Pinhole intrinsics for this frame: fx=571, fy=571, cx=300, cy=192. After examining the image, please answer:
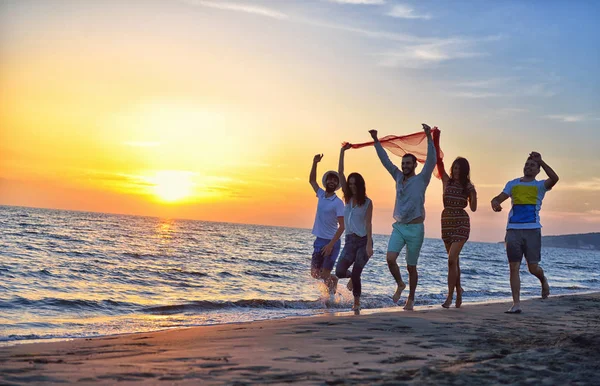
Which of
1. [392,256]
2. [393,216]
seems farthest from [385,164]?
[392,256]

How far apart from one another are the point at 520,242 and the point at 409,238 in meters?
1.85

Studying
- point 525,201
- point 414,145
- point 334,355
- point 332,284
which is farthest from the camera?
point 332,284

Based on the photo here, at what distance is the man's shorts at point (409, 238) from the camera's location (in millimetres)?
8680

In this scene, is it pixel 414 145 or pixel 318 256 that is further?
pixel 318 256

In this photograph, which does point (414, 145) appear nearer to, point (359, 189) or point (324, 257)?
point (359, 189)

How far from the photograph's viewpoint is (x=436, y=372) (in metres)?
4.20

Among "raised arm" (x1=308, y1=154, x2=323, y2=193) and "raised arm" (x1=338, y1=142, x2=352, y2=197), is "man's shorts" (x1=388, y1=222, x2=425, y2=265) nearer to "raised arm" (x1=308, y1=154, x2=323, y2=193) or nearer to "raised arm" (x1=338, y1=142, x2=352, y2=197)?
"raised arm" (x1=338, y1=142, x2=352, y2=197)

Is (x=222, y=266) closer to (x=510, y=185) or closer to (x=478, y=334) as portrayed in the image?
(x=510, y=185)

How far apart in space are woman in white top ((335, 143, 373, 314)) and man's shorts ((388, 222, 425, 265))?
38cm

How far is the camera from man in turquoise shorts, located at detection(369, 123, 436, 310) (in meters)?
8.54

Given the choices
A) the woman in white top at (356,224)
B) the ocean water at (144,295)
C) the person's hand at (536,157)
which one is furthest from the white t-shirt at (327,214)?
the person's hand at (536,157)

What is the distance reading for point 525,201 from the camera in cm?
885

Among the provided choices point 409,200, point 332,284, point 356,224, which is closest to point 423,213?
point 409,200

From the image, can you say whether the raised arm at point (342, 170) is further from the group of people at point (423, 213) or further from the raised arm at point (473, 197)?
the raised arm at point (473, 197)
